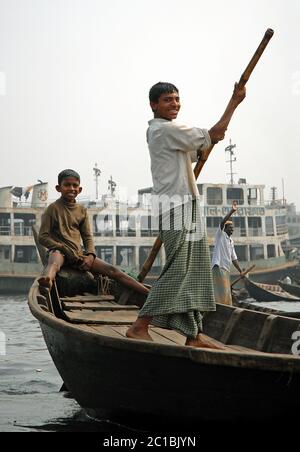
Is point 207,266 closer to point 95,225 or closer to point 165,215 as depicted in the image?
point 165,215

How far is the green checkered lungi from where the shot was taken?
3094 millimetres

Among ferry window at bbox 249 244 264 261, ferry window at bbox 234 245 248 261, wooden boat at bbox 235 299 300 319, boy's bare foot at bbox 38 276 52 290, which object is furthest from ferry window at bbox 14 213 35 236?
boy's bare foot at bbox 38 276 52 290

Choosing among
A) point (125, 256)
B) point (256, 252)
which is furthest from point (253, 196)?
point (125, 256)

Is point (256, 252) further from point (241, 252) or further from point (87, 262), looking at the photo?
point (87, 262)

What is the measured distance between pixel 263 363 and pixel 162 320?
0.78 meters

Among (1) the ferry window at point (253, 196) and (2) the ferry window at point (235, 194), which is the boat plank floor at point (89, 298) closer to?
(2) the ferry window at point (235, 194)

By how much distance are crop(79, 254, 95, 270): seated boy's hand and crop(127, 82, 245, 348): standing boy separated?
2.69 meters

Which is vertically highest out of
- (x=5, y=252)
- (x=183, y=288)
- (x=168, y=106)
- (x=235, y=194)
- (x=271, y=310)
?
(x=235, y=194)

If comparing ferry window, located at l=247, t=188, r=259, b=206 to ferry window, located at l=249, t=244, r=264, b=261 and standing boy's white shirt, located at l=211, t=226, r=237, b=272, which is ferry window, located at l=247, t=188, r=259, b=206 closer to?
ferry window, located at l=249, t=244, r=264, b=261

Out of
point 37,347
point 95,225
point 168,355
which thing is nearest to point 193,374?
point 168,355

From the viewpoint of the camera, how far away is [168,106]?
324 centimetres

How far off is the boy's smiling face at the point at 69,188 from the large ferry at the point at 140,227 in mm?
25459

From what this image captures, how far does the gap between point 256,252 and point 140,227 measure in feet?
25.0

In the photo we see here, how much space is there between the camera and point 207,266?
3.18 metres
